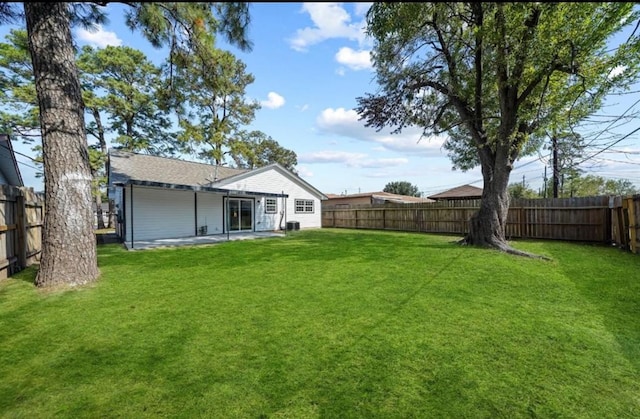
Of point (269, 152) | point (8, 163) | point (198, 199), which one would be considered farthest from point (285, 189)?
point (269, 152)

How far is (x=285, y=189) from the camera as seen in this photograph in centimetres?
1831

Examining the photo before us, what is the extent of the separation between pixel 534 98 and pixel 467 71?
2193 mm

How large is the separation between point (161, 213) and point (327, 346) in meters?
12.3

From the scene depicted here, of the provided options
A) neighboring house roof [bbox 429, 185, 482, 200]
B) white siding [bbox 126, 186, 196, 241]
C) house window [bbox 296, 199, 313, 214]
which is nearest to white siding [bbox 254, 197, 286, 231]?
house window [bbox 296, 199, 313, 214]

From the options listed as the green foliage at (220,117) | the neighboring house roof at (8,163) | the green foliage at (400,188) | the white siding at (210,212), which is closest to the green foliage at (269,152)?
the green foliage at (220,117)

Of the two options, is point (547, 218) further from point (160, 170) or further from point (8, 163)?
point (8, 163)

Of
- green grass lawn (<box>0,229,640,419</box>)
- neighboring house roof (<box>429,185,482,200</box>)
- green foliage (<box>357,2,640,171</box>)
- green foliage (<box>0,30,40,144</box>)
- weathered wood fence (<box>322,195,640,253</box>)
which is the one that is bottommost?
green grass lawn (<box>0,229,640,419</box>)

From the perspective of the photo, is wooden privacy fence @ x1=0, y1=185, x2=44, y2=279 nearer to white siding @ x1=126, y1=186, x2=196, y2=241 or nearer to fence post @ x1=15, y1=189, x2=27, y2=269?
fence post @ x1=15, y1=189, x2=27, y2=269

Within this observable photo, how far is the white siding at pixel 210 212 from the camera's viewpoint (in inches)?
567

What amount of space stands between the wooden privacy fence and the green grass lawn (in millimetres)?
488

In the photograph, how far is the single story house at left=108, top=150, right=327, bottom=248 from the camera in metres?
12.2

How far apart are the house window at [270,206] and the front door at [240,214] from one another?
1.02 meters

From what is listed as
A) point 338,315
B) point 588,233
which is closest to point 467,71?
point 588,233

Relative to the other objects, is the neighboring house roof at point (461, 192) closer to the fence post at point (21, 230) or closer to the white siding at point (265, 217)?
the white siding at point (265, 217)
